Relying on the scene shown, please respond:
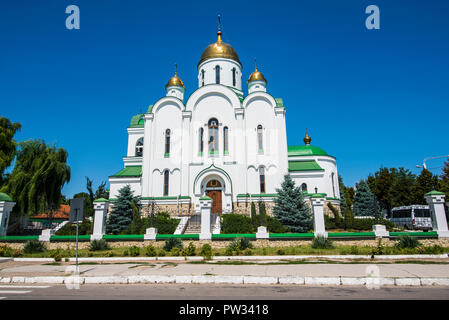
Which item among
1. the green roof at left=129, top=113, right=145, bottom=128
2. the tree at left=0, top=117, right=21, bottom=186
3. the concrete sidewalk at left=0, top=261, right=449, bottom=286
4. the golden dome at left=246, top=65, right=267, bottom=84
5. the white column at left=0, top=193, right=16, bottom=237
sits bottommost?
the concrete sidewalk at left=0, top=261, right=449, bottom=286

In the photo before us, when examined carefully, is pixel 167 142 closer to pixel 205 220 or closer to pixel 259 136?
pixel 259 136

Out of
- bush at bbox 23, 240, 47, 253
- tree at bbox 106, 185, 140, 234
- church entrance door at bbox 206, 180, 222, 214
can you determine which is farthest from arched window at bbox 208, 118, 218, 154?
bush at bbox 23, 240, 47, 253

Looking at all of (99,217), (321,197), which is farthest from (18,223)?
(321,197)

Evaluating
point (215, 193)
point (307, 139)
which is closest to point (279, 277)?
point (215, 193)

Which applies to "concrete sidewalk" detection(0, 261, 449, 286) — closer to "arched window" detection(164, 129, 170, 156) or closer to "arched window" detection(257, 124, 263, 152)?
"arched window" detection(257, 124, 263, 152)

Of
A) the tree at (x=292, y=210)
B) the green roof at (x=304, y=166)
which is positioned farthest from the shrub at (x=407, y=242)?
the green roof at (x=304, y=166)

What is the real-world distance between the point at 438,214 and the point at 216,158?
15.1 m

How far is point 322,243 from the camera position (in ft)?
41.8

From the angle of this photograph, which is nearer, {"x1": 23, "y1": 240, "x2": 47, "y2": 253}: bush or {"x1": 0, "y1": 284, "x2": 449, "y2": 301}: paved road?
{"x1": 0, "y1": 284, "x2": 449, "y2": 301}: paved road

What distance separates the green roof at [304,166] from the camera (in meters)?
24.6

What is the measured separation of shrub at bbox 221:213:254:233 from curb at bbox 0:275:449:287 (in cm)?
1022

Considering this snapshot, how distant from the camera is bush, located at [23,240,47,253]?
13.0 meters

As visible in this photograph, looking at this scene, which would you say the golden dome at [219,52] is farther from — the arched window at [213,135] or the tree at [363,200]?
the tree at [363,200]

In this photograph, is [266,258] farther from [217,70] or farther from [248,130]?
[217,70]
